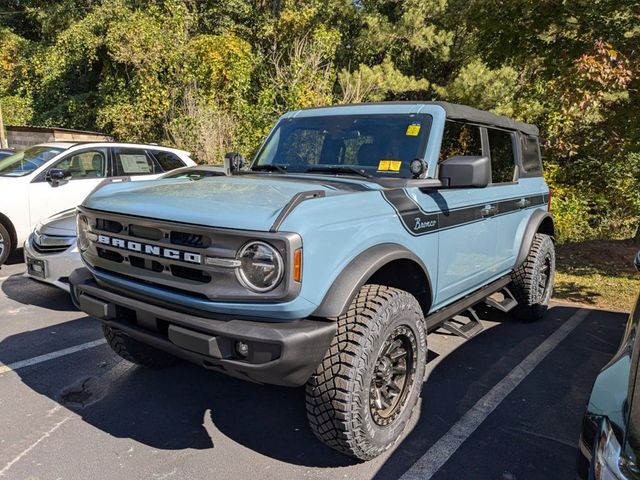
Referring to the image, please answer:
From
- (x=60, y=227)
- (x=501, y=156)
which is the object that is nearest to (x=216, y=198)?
(x=501, y=156)

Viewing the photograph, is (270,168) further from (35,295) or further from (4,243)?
(4,243)

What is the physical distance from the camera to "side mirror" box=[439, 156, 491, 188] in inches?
120

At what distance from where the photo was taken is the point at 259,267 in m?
2.29

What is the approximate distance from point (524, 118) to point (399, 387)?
11178 millimetres

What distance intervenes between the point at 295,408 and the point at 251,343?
134 cm

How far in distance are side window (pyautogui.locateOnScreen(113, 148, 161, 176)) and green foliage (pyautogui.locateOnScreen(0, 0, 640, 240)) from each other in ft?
15.9

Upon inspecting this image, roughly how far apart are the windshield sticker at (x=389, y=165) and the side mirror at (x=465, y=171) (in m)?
0.31

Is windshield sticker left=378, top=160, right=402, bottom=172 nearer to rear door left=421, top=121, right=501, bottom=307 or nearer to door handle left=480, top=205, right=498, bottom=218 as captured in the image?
rear door left=421, top=121, right=501, bottom=307

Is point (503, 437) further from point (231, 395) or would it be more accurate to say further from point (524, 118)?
point (524, 118)

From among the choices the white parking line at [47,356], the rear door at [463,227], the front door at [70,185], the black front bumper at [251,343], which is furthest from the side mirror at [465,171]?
the front door at [70,185]

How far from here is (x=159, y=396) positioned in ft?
11.4

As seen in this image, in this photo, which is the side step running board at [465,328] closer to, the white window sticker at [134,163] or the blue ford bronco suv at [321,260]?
the blue ford bronco suv at [321,260]

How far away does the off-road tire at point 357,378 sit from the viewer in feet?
8.05

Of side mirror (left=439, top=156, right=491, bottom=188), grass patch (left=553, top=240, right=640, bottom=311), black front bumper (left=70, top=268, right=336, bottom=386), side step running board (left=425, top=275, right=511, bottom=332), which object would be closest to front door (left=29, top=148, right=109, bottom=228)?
black front bumper (left=70, top=268, right=336, bottom=386)
